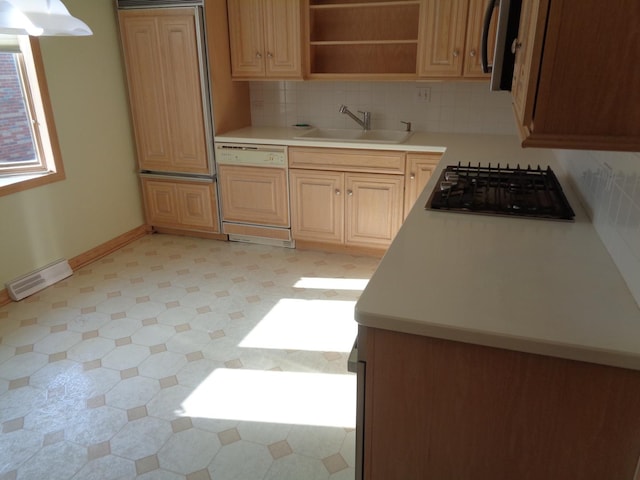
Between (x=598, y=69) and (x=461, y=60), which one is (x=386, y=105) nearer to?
(x=461, y=60)

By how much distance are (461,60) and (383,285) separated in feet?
8.46

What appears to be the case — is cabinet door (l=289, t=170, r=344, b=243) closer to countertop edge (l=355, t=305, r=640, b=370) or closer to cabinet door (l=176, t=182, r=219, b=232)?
cabinet door (l=176, t=182, r=219, b=232)

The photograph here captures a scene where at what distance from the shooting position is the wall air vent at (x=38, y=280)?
10.2ft

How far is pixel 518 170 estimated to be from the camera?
224 cm

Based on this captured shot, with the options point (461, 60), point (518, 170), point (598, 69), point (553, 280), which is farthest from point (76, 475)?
point (461, 60)

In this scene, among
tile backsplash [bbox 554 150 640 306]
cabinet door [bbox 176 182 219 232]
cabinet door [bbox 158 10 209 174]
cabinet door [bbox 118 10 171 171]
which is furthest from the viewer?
cabinet door [bbox 176 182 219 232]

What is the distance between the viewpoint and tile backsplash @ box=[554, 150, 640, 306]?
3.75 ft

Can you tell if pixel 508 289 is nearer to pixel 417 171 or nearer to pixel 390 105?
pixel 417 171

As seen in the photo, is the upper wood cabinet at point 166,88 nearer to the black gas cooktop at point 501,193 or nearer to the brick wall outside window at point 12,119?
the brick wall outside window at point 12,119

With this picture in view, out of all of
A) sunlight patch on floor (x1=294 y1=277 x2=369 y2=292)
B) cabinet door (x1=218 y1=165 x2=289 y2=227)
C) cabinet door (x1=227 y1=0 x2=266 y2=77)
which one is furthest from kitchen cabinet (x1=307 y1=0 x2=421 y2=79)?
sunlight patch on floor (x1=294 y1=277 x2=369 y2=292)

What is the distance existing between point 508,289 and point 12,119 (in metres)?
3.36

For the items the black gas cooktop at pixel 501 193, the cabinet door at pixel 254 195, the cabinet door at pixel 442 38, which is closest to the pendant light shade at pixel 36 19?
the cabinet door at pixel 254 195

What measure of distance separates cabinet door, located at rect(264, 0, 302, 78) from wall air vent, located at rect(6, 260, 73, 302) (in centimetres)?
215

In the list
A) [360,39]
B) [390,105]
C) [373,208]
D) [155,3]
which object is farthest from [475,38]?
[155,3]
